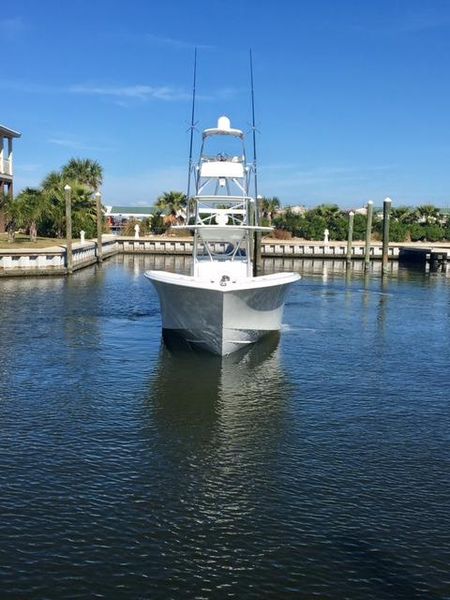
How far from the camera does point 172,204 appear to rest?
267 feet

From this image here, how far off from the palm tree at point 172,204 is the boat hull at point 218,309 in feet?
200

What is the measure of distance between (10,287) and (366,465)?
89.0 feet

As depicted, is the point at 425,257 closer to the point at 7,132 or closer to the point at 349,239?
the point at 349,239

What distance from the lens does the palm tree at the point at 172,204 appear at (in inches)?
3172

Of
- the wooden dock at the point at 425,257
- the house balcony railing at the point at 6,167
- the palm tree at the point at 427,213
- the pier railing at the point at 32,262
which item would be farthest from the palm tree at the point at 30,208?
the palm tree at the point at 427,213

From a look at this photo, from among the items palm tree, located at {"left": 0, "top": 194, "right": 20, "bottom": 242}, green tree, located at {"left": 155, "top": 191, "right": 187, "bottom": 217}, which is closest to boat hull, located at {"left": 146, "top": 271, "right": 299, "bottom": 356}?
palm tree, located at {"left": 0, "top": 194, "right": 20, "bottom": 242}

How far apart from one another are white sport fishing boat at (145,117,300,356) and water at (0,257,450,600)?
2.77 ft

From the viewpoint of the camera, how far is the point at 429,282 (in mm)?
44844

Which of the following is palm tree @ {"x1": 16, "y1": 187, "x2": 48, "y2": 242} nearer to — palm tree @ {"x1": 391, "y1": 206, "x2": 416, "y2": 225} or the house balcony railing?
the house balcony railing

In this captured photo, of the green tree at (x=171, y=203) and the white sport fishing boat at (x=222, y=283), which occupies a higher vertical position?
the green tree at (x=171, y=203)

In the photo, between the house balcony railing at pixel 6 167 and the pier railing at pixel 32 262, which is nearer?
the pier railing at pixel 32 262

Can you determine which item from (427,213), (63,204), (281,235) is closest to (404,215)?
(427,213)

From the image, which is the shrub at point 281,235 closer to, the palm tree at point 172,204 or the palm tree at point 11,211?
the palm tree at point 172,204

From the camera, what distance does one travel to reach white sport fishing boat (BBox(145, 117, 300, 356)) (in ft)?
60.1
